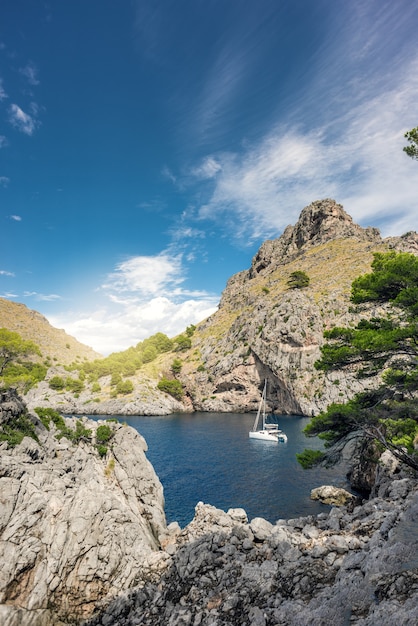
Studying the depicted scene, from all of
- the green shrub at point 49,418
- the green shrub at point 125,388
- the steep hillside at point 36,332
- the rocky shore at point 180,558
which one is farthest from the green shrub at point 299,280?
the steep hillside at point 36,332

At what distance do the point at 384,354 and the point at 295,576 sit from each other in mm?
12986

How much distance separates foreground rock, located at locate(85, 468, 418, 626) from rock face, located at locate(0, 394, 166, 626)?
1.73 metres

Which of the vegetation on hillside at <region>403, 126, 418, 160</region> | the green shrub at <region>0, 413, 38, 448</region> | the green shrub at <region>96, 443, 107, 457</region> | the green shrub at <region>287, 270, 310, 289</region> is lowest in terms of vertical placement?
the green shrub at <region>96, 443, 107, 457</region>

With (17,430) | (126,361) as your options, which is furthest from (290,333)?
(17,430)

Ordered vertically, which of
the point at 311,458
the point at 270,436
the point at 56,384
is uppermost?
the point at 311,458

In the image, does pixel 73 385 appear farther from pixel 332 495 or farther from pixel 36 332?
pixel 332 495

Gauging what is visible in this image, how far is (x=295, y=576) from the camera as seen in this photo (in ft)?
44.4

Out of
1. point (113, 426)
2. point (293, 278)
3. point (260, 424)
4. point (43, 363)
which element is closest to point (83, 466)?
point (113, 426)

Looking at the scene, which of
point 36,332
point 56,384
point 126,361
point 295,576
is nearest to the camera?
point 295,576

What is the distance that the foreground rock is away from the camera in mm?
9641

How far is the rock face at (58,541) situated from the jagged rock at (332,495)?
60.0 ft

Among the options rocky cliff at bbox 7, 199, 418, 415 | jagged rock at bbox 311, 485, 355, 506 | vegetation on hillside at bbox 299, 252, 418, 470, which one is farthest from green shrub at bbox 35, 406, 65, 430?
rocky cliff at bbox 7, 199, 418, 415

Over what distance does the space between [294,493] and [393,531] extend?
89.6ft

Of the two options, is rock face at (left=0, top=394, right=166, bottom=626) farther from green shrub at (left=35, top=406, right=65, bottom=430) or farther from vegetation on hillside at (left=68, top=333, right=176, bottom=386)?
vegetation on hillside at (left=68, top=333, right=176, bottom=386)
